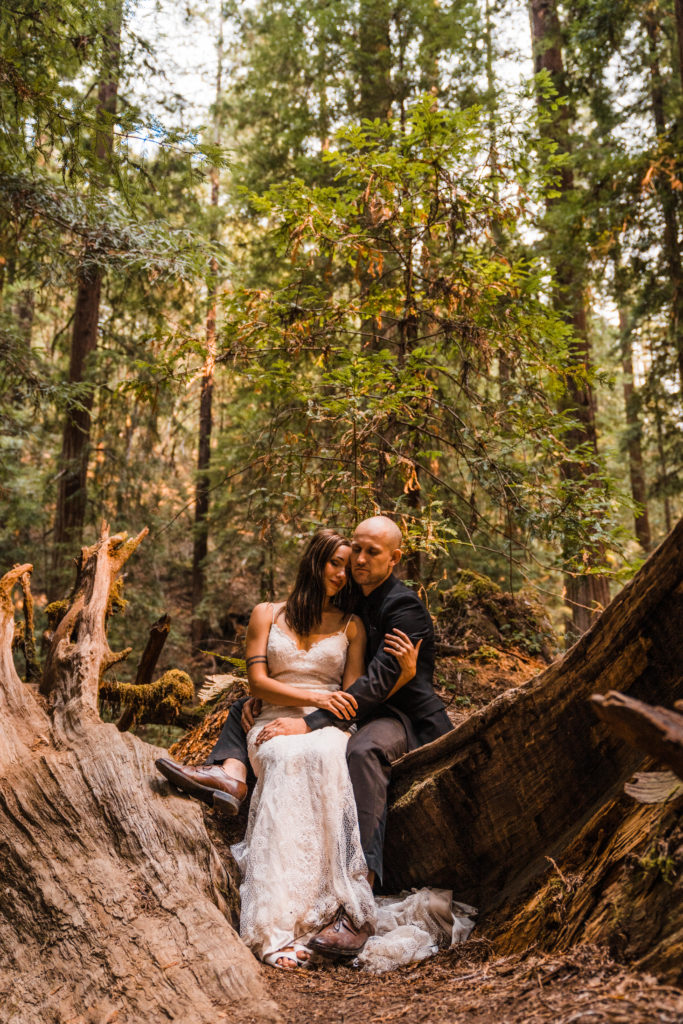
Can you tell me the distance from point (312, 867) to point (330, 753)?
567mm

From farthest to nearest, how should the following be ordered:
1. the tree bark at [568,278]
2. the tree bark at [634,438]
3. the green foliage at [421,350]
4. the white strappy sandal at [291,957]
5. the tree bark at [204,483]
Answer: the tree bark at [204,483], the tree bark at [634,438], the tree bark at [568,278], the green foliage at [421,350], the white strappy sandal at [291,957]

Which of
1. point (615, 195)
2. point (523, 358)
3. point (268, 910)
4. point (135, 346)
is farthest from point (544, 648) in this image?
point (135, 346)

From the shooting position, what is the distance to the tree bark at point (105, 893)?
2.73 metres

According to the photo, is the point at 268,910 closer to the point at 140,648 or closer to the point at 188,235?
the point at 188,235

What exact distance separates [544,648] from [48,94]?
6.66 metres

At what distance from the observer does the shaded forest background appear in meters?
5.87

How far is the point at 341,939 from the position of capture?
3293 millimetres

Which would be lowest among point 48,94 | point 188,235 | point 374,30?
point 48,94

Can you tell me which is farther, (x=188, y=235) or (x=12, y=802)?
(x=188, y=235)

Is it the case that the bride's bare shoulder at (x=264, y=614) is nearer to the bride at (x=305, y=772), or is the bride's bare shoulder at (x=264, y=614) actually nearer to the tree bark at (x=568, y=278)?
the bride at (x=305, y=772)

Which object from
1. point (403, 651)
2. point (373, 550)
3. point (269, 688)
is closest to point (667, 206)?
point (373, 550)

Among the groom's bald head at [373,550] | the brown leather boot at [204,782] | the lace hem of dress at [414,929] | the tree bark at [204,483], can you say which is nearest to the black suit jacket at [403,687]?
the groom's bald head at [373,550]

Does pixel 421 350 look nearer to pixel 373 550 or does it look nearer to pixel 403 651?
pixel 373 550

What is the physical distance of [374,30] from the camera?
36.4 feet
